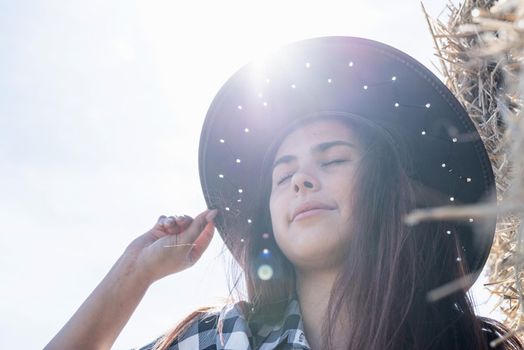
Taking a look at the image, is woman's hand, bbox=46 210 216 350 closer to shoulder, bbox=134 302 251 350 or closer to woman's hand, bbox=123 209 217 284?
woman's hand, bbox=123 209 217 284

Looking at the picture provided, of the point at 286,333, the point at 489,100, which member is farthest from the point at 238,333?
the point at 489,100

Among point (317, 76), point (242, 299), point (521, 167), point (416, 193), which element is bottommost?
point (521, 167)

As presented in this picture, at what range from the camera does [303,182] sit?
2.37 m

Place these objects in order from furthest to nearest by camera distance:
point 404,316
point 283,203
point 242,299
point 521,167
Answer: point 242,299 < point 283,203 < point 404,316 < point 521,167

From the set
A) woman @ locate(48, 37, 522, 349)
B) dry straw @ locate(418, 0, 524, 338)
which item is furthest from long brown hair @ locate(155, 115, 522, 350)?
dry straw @ locate(418, 0, 524, 338)

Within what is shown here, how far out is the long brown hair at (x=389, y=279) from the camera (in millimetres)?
2129

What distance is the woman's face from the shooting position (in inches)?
91.0

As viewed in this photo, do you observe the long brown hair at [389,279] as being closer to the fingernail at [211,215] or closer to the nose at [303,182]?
the nose at [303,182]

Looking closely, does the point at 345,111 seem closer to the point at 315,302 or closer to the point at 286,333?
the point at 315,302

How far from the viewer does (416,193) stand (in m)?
2.40

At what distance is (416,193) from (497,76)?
48 centimetres

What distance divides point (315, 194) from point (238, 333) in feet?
1.74

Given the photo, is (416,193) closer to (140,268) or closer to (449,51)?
(449,51)

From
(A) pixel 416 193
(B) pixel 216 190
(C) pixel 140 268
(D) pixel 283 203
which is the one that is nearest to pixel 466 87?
(A) pixel 416 193
